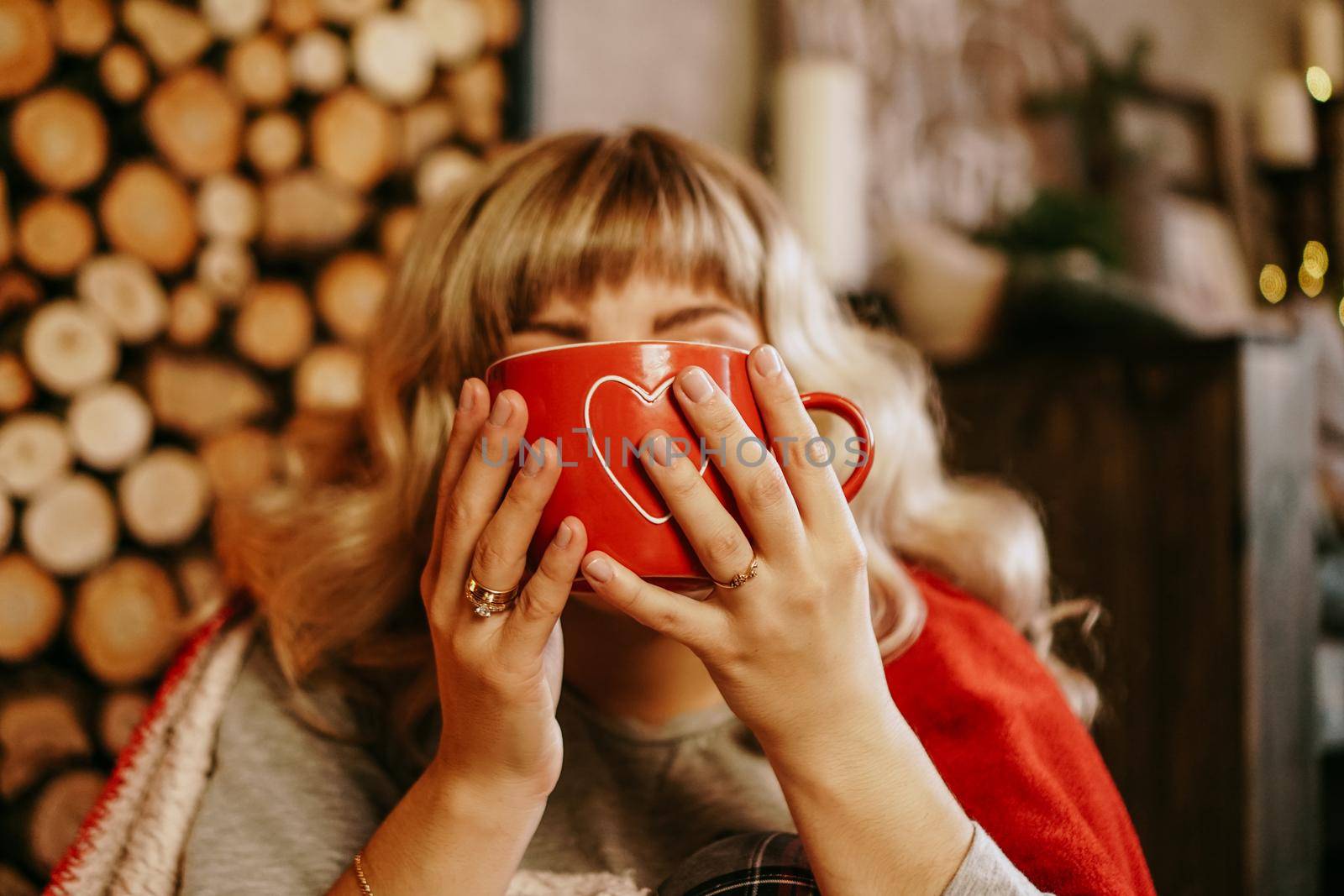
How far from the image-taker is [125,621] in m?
1.40

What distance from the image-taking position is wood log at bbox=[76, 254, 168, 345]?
55.2 inches

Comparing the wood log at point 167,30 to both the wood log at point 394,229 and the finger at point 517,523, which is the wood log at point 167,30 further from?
the finger at point 517,523

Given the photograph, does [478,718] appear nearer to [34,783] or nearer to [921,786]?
[921,786]

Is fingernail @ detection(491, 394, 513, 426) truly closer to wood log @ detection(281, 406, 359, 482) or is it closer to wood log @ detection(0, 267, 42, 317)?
wood log @ detection(281, 406, 359, 482)

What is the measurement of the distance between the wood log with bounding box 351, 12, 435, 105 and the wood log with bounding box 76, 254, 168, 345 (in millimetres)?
467

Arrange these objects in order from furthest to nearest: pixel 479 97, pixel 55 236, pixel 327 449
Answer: pixel 479 97 < pixel 55 236 < pixel 327 449

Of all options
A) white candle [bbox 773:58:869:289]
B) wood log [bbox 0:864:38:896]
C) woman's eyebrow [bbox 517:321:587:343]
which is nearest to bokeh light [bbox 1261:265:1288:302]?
white candle [bbox 773:58:869:289]

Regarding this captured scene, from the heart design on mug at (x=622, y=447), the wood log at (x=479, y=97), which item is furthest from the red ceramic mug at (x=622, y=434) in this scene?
the wood log at (x=479, y=97)

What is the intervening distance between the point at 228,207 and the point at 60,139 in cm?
23

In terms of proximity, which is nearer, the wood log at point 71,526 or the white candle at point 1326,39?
the wood log at point 71,526

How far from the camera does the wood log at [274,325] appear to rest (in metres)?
1.53

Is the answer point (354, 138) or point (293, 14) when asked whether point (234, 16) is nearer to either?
point (293, 14)

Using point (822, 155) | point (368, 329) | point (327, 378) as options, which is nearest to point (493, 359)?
point (368, 329)

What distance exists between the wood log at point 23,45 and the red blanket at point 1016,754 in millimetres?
1378
